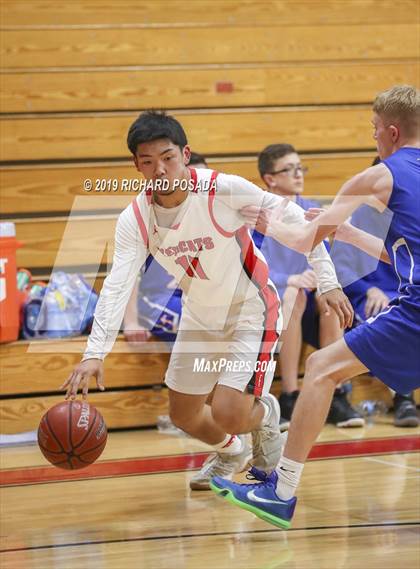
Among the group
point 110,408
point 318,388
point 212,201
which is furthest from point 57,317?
point 318,388

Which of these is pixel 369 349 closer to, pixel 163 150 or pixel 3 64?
pixel 163 150

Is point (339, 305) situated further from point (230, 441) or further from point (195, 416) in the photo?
point (230, 441)

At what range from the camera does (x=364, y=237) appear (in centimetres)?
431

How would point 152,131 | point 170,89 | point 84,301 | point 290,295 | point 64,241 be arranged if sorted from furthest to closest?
point 170,89
point 64,241
point 84,301
point 290,295
point 152,131

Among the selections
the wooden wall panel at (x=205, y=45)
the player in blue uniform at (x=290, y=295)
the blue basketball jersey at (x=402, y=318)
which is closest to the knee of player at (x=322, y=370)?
the blue basketball jersey at (x=402, y=318)

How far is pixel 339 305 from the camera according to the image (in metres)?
3.99

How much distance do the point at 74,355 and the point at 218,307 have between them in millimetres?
2162

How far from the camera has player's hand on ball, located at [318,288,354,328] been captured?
12.9 feet

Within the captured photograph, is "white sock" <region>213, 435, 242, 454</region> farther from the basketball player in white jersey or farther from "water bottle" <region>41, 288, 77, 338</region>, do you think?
"water bottle" <region>41, 288, 77, 338</region>

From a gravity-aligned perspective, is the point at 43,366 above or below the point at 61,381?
above

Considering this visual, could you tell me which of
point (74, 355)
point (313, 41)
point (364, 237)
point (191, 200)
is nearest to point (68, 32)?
point (313, 41)

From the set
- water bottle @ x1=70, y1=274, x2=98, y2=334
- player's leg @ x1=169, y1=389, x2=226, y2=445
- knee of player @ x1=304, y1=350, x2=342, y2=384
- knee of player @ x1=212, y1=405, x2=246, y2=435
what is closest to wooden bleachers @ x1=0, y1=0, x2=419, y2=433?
water bottle @ x1=70, y1=274, x2=98, y2=334

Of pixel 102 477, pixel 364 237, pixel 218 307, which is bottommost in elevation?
pixel 102 477

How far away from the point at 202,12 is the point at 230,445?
167 inches
